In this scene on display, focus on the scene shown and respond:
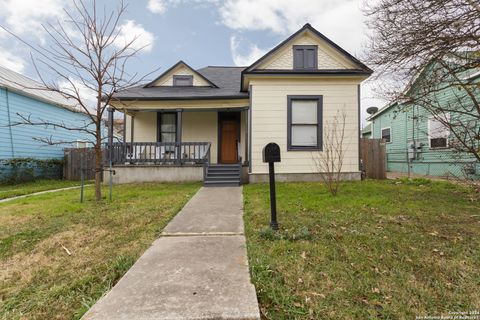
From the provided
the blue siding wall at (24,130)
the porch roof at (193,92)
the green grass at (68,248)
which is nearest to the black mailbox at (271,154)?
the green grass at (68,248)

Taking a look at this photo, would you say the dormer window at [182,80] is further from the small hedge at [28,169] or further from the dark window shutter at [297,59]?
the small hedge at [28,169]

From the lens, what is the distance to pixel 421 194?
6.01 m

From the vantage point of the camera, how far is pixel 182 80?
11656 mm

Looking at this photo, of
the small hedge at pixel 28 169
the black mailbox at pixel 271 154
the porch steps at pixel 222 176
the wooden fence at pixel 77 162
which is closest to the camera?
the black mailbox at pixel 271 154

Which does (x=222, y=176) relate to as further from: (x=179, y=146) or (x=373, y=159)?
(x=373, y=159)

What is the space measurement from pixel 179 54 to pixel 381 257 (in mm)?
12593

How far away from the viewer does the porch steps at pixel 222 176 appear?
26.8 ft

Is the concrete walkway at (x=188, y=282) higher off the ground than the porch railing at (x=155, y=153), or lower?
lower

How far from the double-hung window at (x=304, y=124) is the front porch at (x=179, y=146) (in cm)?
190

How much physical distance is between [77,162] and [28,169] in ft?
6.22

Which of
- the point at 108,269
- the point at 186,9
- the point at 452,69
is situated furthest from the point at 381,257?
the point at 186,9

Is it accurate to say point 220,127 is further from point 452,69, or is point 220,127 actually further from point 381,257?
point 381,257

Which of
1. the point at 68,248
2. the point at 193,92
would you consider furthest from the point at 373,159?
the point at 68,248

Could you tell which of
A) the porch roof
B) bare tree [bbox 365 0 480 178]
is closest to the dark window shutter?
the porch roof
